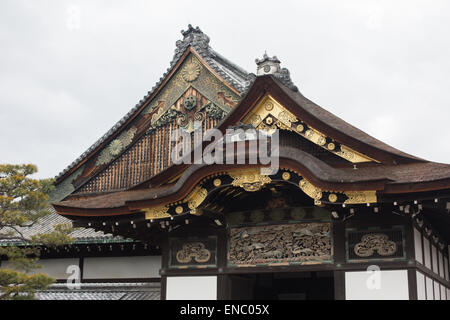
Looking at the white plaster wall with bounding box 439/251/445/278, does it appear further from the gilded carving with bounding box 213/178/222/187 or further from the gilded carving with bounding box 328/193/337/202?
the gilded carving with bounding box 213/178/222/187

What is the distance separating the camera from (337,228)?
12.4 meters

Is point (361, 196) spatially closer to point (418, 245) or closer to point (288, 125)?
point (418, 245)

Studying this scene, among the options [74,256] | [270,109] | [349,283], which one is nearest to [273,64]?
[270,109]

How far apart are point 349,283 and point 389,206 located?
1.81 m

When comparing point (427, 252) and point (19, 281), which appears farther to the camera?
point (19, 281)

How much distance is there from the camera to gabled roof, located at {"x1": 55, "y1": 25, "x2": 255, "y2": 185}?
2059cm

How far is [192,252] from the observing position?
13.7 meters

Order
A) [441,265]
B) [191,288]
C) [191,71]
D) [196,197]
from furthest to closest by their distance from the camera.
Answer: [191,71], [441,265], [191,288], [196,197]

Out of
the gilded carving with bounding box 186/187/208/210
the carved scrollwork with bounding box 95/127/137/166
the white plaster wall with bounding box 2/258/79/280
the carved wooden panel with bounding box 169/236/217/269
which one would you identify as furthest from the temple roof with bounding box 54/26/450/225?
the carved scrollwork with bounding box 95/127/137/166

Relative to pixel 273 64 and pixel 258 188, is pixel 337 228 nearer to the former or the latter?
pixel 258 188

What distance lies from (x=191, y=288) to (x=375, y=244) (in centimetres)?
427

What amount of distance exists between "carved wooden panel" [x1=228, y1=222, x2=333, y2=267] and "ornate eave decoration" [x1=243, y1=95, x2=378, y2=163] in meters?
1.57

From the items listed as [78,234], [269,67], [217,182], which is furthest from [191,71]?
[217,182]

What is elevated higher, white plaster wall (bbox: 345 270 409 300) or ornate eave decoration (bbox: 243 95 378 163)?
ornate eave decoration (bbox: 243 95 378 163)
